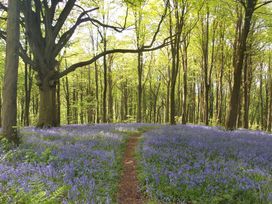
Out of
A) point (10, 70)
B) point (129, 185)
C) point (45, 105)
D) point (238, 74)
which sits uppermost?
point (238, 74)

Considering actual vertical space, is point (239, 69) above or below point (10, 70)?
above

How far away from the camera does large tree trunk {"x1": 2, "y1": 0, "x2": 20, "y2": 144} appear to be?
8.56 m

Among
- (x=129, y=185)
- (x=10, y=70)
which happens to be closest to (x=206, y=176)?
(x=129, y=185)

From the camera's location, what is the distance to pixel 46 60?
15.7 meters

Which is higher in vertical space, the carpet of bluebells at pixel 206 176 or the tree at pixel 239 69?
the tree at pixel 239 69

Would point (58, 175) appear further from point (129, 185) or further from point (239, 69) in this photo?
point (239, 69)

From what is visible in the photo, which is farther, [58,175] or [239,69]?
[239,69]

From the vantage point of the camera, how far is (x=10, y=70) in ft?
28.2

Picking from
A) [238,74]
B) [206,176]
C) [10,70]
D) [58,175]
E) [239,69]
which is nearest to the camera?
[58,175]

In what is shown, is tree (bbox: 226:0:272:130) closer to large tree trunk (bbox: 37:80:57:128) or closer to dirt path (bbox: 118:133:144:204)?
dirt path (bbox: 118:133:144:204)

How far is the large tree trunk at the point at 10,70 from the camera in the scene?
8562 mm

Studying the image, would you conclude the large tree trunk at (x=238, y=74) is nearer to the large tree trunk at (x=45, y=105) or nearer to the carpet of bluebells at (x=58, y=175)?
the carpet of bluebells at (x=58, y=175)

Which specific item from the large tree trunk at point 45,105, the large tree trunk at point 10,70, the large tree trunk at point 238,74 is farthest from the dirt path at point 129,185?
the large tree trunk at point 238,74

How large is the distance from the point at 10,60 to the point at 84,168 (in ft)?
14.5
